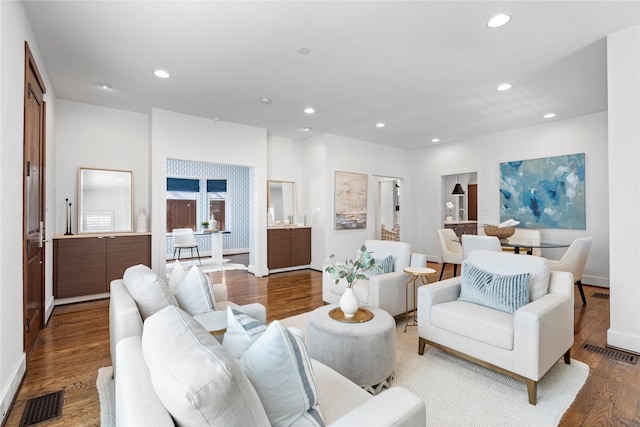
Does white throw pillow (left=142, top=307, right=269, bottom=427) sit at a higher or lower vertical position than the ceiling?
lower

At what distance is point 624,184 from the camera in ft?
9.06

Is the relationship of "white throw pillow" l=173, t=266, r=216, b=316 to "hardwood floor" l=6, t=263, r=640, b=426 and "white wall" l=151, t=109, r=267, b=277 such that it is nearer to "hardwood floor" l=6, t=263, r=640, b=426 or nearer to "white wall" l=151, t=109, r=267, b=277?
"hardwood floor" l=6, t=263, r=640, b=426

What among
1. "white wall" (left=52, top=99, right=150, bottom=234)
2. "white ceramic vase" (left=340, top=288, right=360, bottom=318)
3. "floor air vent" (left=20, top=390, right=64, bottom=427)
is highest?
"white wall" (left=52, top=99, right=150, bottom=234)

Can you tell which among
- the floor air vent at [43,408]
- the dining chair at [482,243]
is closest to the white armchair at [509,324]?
the dining chair at [482,243]

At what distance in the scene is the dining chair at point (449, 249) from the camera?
212 inches

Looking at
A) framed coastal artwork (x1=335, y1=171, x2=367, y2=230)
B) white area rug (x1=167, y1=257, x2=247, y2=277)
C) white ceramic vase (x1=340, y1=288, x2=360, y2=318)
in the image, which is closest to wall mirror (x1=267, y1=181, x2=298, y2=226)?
framed coastal artwork (x1=335, y1=171, x2=367, y2=230)

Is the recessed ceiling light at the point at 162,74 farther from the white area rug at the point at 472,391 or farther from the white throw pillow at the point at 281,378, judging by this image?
the white throw pillow at the point at 281,378

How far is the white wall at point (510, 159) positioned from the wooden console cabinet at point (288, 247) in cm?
287

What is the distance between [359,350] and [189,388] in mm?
1512

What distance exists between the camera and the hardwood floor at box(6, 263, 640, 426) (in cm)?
191

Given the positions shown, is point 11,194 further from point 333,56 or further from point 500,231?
point 500,231

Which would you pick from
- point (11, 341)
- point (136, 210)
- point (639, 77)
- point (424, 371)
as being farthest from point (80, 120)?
point (639, 77)

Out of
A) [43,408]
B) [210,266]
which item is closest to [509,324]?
[43,408]

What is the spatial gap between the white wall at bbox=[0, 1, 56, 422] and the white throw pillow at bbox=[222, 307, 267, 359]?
1.72 m
